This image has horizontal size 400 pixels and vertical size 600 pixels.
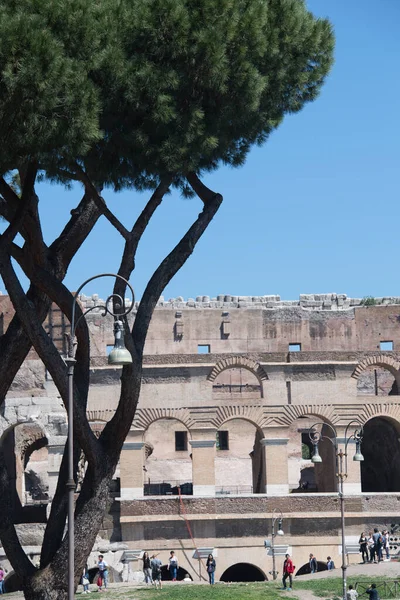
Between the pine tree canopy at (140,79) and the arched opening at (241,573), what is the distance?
684 inches

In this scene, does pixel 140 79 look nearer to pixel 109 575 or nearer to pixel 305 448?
pixel 109 575

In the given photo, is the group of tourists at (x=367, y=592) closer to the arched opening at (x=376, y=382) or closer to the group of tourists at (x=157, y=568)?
the group of tourists at (x=157, y=568)

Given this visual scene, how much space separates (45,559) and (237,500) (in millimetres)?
15804

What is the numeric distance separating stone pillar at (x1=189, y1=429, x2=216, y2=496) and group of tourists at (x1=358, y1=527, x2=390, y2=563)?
4012mm

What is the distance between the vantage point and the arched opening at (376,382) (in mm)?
41188

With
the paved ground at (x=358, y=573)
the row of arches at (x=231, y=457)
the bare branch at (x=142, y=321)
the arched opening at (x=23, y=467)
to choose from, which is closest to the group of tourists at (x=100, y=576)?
the paved ground at (x=358, y=573)

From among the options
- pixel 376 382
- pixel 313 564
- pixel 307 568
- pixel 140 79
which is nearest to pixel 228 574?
pixel 307 568

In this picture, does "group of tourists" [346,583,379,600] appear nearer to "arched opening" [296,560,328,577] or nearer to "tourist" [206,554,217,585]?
"tourist" [206,554,217,585]

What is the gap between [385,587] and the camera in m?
22.0

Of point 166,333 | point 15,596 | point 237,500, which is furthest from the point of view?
point 166,333

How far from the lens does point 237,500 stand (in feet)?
96.7

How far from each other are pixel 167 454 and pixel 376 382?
7.77 meters

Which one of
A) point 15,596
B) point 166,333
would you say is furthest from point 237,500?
point 166,333

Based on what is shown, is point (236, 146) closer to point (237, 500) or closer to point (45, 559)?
point (45, 559)
